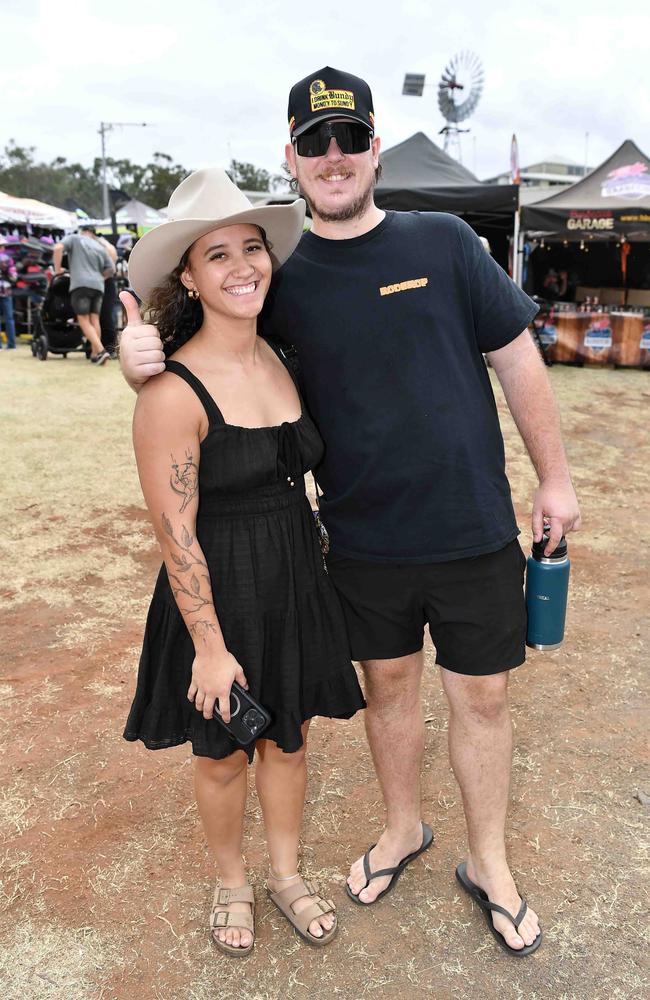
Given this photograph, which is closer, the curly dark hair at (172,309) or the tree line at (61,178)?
the curly dark hair at (172,309)

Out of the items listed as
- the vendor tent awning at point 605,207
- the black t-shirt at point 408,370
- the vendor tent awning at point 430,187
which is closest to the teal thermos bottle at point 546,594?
the black t-shirt at point 408,370

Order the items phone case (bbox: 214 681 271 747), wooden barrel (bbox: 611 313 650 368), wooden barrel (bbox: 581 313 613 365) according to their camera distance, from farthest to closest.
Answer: wooden barrel (bbox: 581 313 613 365) < wooden barrel (bbox: 611 313 650 368) < phone case (bbox: 214 681 271 747)

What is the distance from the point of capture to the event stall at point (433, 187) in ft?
35.9

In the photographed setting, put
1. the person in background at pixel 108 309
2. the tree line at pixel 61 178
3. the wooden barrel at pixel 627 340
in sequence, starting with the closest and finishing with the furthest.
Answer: the person in background at pixel 108 309, the wooden barrel at pixel 627 340, the tree line at pixel 61 178

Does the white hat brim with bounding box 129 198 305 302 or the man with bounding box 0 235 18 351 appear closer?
the white hat brim with bounding box 129 198 305 302

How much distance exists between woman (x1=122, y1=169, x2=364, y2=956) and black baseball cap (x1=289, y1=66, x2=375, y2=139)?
0.81 feet

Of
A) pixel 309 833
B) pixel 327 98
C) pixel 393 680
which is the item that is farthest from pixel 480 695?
pixel 327 98

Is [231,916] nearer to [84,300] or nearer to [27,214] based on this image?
[84,300]

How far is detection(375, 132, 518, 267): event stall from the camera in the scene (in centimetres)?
1093

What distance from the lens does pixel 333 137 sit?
205 centimetres

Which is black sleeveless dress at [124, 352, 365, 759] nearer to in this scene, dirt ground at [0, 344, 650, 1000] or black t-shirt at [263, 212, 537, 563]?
black t-shirt at [263, 212, 537, 563]

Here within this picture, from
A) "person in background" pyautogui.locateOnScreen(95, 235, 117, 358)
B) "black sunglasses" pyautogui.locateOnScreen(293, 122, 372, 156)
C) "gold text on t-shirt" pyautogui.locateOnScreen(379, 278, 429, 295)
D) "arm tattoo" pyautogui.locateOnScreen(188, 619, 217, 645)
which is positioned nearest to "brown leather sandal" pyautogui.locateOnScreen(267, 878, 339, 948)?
"arm tattoo" pyautogui.locateOnScreen(188, 619, 217, 645)

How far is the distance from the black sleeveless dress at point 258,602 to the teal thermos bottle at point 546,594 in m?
0.55

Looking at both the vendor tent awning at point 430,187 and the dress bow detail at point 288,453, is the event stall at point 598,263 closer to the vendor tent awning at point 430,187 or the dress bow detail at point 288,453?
the vendor tent awning at point 430,187
